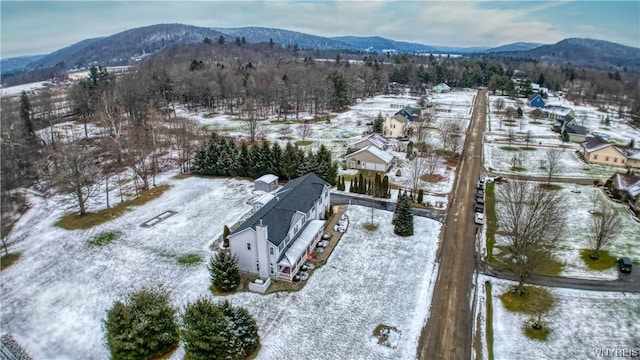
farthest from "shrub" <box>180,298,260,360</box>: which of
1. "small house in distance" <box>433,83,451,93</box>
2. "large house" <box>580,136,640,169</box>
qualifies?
"small house in distance" <box>433,83,451,93</box>

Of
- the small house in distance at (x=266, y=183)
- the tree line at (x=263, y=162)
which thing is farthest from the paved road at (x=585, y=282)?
the small house in distance at (x=266, y=183)

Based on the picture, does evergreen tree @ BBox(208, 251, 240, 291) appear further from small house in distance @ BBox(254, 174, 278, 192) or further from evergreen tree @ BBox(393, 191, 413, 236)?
small house in distance @ BBox(254, 174, 278, 192)

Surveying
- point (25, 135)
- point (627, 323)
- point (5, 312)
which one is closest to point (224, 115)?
point (25, 135)

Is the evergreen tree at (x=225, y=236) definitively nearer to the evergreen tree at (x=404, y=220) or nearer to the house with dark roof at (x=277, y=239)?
the house with dark roof at (x=277, y=239)

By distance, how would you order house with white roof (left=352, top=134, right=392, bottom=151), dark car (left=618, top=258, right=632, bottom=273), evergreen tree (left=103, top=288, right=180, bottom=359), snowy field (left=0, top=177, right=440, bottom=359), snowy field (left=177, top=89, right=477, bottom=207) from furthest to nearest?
house with white roof (left=352, top=134, right=392, bottom=151)
snowy field (left=177, top=89, right=477, bottom=207)
dark car (left=618, top=258, right=632, bottom=273)
snowy field (left=0, top=177, right=440, bottom=359)
evergreen tree (left=103, top=288, right=180, bottom=359)

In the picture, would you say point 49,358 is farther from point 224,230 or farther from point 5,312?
point 224,230

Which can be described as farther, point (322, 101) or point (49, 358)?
point (322, 101)

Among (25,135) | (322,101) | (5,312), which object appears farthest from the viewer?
(322,101)
